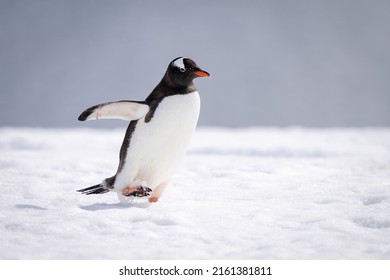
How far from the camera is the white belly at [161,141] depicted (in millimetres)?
3939

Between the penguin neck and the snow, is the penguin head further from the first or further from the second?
the snow

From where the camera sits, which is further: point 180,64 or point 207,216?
point 180,64

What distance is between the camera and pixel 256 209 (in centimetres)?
379

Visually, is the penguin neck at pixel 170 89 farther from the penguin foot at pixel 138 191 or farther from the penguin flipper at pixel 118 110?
the penguin foot at pixel 138 191

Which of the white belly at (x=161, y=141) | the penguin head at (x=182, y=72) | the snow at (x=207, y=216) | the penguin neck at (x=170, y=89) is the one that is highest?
the penguin head at (x=182, y=72)

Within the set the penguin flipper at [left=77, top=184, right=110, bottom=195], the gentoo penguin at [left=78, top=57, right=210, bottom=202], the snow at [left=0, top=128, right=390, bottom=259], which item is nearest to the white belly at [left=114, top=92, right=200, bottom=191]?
the gentoo penguin at [left=78, top=57, right=210, bottom=202]

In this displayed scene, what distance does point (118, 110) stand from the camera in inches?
155

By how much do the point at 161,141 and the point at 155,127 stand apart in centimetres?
12

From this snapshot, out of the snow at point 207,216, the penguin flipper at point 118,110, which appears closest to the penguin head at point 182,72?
the penguin flipper at point 118,110

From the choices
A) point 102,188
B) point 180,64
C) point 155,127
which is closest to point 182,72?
point 180,64

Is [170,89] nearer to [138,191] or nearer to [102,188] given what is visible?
[138,191]

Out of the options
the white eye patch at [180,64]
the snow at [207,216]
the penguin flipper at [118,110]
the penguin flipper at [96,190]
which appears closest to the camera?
the snow at [207,216]

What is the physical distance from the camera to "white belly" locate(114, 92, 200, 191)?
12.9 ft
